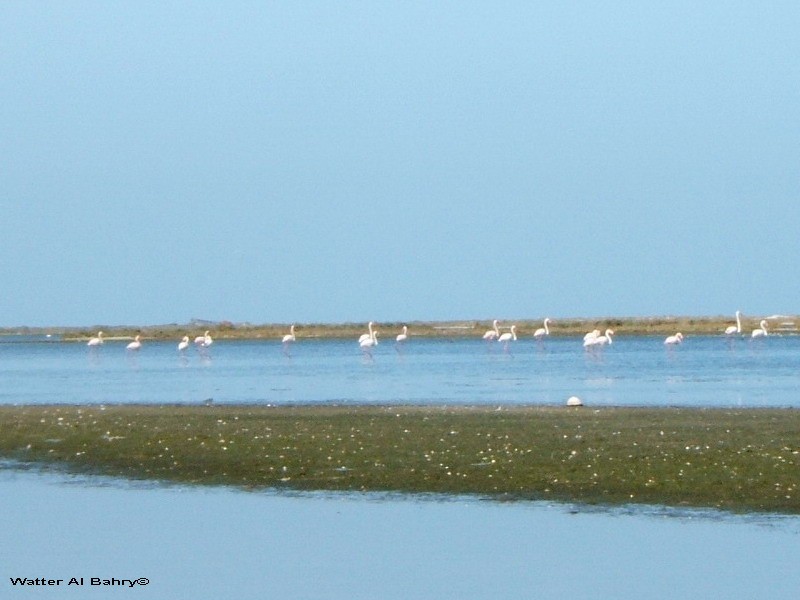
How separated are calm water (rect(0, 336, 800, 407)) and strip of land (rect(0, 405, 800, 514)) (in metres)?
5.03

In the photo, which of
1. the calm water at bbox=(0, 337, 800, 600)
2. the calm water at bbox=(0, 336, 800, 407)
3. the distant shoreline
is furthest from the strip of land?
the distant shoreline

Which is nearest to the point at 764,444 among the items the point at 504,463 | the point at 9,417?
the point at 504,463

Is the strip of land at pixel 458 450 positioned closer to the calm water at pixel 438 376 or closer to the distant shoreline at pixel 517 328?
the calm water at pixel 438 376

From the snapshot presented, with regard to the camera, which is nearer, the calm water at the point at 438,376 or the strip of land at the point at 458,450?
the strip of land at the point at 458,450

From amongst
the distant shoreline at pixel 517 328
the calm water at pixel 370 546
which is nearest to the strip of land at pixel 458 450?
the calm water at pixel 370 546

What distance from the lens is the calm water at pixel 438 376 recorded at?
1406 inches

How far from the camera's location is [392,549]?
15.1 meters

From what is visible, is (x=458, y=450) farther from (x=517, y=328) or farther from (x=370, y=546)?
(x=517, y=328)

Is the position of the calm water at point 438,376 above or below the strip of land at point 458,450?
below

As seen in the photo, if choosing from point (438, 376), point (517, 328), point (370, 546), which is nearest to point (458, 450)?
point (370, 546)

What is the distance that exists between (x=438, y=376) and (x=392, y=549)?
31.7 metres

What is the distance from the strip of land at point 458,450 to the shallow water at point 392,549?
1.22 meters

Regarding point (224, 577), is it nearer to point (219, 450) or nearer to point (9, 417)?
point (219, 450)

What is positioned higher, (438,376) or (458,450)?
(458,450)
